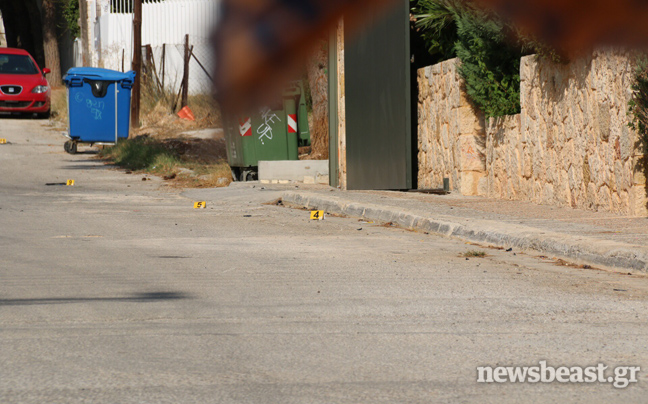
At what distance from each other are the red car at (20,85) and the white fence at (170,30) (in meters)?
24.7

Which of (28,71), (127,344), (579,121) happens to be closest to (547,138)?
(579,121)

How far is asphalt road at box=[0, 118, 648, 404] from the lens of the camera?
3.68m

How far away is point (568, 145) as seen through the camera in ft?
34.5

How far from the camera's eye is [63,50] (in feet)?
118

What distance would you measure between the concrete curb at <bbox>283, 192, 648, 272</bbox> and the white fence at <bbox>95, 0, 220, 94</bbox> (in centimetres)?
529

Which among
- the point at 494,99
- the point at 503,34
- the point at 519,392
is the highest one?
the point at 494,99

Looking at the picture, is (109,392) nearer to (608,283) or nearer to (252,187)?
(608,283)

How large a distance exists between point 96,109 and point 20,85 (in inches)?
308

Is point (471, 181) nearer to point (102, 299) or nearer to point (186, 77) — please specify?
point (102, 299)

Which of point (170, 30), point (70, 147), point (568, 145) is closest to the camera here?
point (170, 30)

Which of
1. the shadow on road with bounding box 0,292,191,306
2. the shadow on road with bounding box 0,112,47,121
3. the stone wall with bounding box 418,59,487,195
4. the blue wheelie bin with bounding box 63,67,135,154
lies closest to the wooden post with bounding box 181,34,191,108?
the shadow on road with bounding box 0,292,191,306

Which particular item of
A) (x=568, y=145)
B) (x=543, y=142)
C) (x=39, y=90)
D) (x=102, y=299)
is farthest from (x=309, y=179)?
(x=39, y=90)

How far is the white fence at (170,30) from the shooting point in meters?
1.11

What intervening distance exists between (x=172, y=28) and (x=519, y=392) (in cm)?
264
